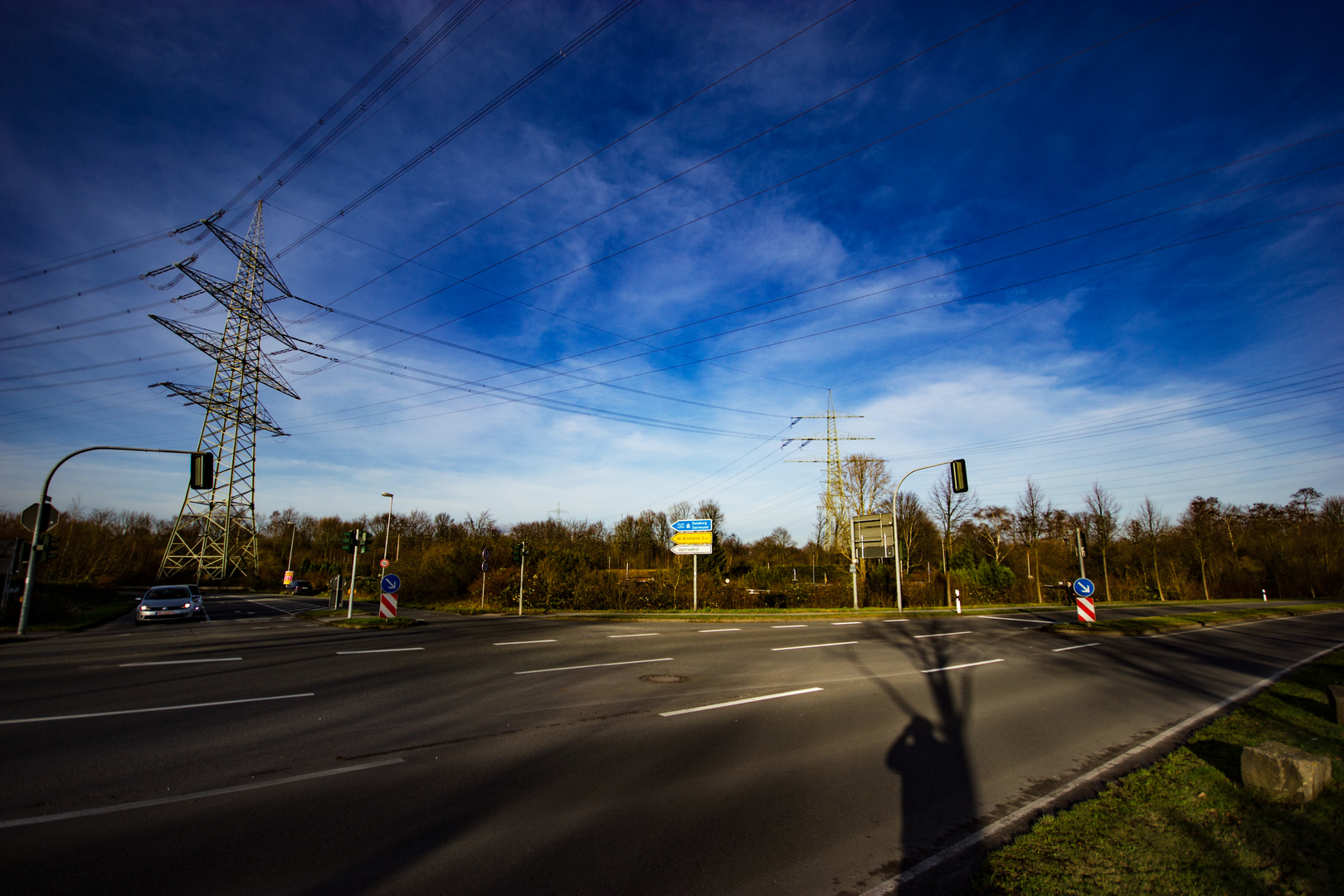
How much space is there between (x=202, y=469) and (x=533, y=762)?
2062 centimetres

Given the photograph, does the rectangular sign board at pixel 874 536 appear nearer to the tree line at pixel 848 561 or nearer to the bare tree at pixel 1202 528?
the tree line at pixel 848 561

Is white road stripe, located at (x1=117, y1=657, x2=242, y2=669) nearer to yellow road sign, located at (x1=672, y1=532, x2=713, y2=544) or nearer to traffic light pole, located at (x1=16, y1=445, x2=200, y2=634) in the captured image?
traffic light pole, located at (x1=16, y1=445, x2=200, y2=634)

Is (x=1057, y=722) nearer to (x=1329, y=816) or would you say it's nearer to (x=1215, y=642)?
(x=1329, y=816)

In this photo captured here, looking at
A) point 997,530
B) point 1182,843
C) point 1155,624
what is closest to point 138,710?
point 1182,843

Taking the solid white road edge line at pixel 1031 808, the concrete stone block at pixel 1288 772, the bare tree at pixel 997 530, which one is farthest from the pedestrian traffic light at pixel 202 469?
the bare tree at pixel 997 530

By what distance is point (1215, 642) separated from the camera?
53.1 feet

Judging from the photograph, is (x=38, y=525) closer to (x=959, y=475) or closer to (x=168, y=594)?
(x=168, y=594)

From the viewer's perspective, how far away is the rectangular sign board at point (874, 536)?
2736 cm

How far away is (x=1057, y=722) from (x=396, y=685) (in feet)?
31.1

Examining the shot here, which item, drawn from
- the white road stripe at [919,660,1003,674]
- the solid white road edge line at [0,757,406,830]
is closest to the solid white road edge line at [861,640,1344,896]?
the white road stripe at [919,660,1003,674]

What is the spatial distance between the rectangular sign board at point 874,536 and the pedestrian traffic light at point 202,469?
86.9 feet

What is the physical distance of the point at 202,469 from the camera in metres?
19.9

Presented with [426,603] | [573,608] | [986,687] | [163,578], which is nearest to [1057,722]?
[986,687]

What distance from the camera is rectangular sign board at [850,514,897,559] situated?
2736 centimetres
